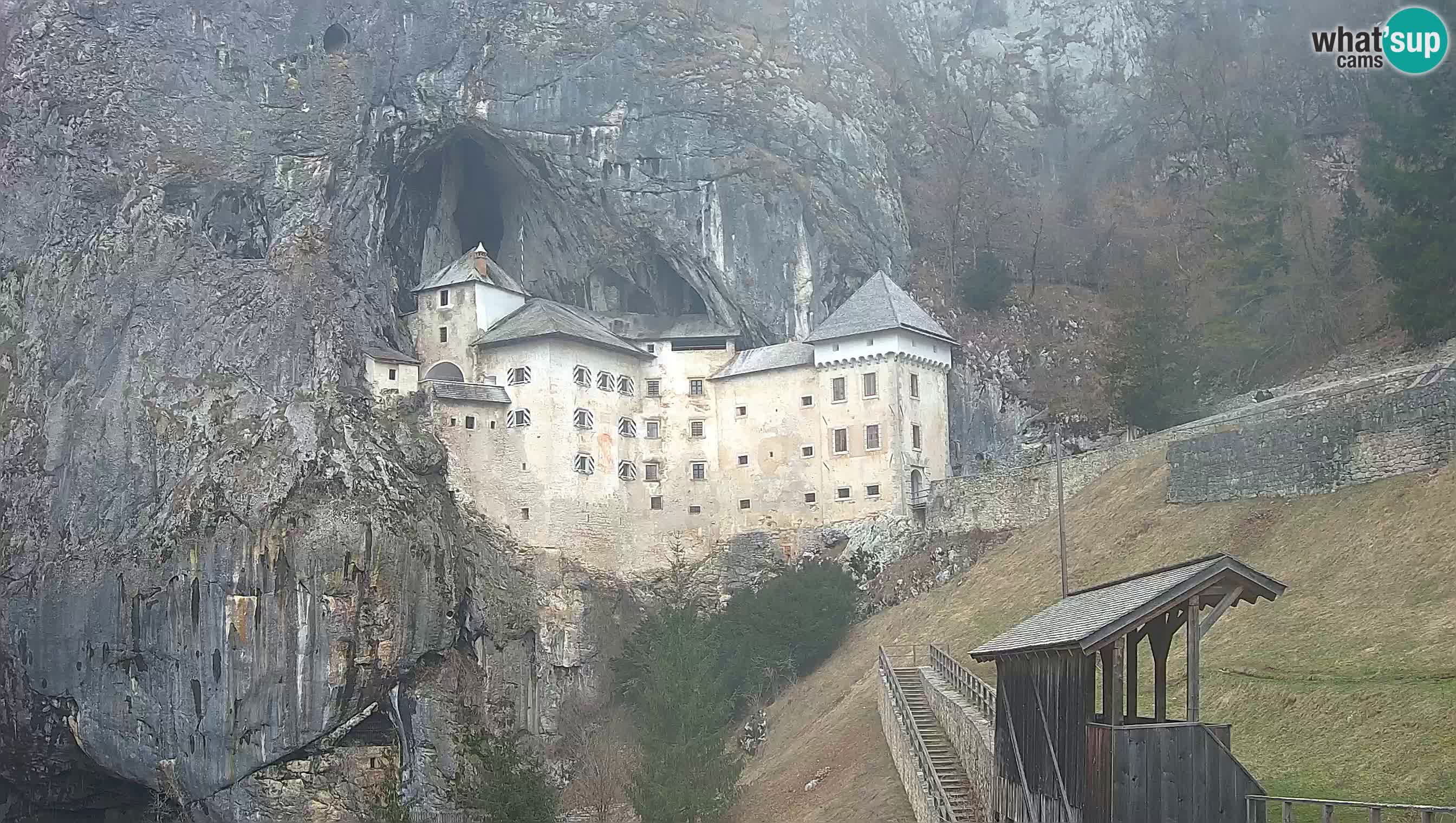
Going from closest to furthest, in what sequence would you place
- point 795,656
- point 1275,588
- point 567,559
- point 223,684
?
point 1275,588 → point 795,656 → point 223,684 → point 567,559

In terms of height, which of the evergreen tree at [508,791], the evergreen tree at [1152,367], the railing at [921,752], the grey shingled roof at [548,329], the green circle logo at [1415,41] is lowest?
the evergreen tree at [508,791]

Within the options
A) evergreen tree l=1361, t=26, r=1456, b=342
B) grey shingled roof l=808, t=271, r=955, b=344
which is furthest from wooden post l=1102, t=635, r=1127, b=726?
grey shingled roof l=808, t=271, r=955, b=344

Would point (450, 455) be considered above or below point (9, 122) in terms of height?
below

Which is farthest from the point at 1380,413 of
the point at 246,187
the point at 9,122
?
the point at 9,122

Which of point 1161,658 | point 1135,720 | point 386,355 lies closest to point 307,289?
point 386,355

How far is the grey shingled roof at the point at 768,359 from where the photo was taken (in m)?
53.5

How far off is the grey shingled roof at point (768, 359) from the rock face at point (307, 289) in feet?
3.98

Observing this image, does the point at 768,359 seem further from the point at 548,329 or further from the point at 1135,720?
the point at 1135,720

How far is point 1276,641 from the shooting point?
23484 millimetres

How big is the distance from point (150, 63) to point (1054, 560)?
137 feet

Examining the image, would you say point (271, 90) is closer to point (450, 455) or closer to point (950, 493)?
point (450, 455)

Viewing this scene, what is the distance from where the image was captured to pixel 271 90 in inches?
2245

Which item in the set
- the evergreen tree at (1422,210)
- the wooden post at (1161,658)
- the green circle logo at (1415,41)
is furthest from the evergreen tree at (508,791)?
the green circle logo at (1415,41)

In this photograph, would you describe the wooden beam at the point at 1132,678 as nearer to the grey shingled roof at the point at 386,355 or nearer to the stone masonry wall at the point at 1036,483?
the stone masonry wall at the point at 1036,483
